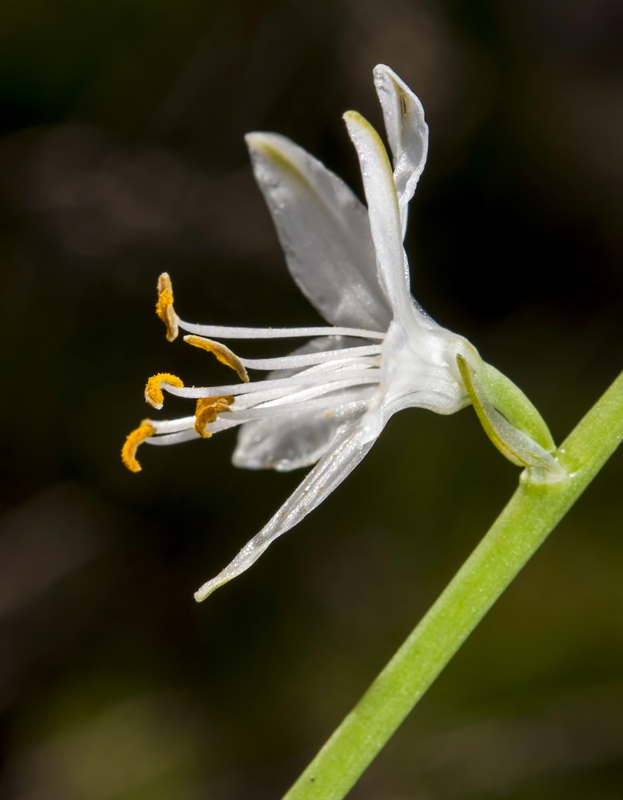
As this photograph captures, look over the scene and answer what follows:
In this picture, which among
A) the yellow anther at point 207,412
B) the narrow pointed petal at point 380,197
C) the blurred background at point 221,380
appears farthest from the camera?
the blurred background at point 221,380

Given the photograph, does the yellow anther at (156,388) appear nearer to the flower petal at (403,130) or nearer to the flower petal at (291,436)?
the flower petal at (291,436)

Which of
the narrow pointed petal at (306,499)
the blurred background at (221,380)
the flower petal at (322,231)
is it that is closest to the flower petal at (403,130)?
the flower petal at (322,231)

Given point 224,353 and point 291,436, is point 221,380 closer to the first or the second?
point 291,436

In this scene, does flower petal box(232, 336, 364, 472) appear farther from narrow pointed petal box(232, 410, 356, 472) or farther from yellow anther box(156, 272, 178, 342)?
yellow anther box(156, 272, 178, 342)

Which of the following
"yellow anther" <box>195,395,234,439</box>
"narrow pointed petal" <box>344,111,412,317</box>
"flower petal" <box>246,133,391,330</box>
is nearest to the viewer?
"narrow pointed petal" <box>344,111,412,317</box>

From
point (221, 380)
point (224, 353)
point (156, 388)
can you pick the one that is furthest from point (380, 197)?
point (221, 380)

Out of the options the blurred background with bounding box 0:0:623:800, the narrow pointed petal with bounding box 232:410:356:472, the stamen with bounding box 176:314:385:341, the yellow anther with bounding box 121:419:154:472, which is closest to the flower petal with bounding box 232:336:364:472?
the narrow pointed petal with bounding box 232:410:356:472
